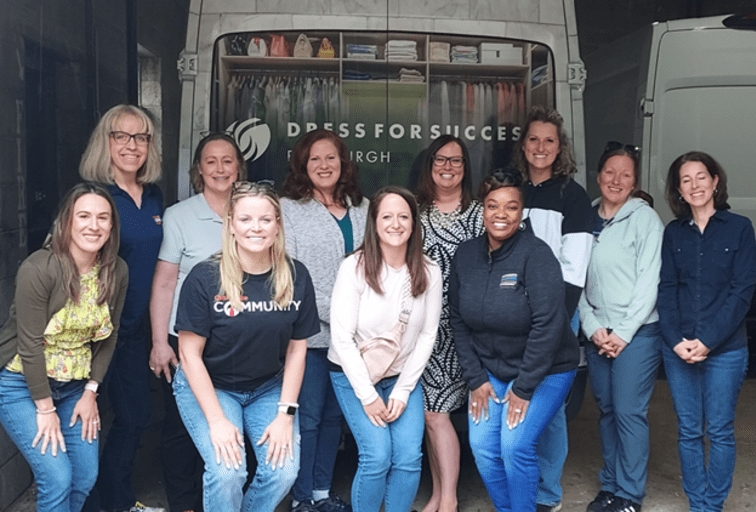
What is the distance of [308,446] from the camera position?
3.31 m

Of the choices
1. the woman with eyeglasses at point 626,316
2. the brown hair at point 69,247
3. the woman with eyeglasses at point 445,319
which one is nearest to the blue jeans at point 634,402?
the woman with eyeglasses at point 626,316

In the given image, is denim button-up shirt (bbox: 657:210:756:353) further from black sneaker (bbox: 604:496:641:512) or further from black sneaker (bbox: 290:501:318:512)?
black sneaker (bbox: 290:501:318:512)

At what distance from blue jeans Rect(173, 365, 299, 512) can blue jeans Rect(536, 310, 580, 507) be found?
1.15m

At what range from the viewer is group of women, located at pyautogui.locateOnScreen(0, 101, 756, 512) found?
2.76 meters

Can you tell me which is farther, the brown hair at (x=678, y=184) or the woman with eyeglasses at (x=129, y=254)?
the brown hair at (x=678, y=184)

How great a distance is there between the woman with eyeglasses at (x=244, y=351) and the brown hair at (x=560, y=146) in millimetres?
1266

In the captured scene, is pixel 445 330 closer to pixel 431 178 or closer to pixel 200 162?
pixel 431 178

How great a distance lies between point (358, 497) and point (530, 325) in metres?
0.94

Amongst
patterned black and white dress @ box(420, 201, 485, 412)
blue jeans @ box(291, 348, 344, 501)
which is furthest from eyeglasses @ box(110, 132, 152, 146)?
patterned black and white dress @ box(420, 201, 485, 412)

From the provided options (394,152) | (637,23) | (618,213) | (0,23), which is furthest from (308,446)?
→ (637,23)

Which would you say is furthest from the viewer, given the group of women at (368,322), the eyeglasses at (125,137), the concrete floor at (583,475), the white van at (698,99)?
the white van at (698,99)

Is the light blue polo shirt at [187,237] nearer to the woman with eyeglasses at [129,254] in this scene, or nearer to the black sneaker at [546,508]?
the woman with eyeglasses at [129,254]

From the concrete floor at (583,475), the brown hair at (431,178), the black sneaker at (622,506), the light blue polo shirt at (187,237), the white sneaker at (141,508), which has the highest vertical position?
the brown hair at (431,178)

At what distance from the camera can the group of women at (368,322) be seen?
2758 millimetres
